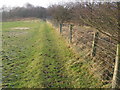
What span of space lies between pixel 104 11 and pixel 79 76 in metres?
2.82

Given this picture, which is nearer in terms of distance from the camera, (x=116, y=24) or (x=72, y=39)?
(x=116, y=24)

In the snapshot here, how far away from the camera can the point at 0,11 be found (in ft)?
273

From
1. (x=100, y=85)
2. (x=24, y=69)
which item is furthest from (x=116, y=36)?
(x=24, y=69)

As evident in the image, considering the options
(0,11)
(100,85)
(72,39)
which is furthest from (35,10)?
(100,85)

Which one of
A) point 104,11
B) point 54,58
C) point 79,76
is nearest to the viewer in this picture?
point 104,11

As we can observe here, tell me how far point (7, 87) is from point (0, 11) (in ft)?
283

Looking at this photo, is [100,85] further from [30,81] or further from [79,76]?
[30,81]

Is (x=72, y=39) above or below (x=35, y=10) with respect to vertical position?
below

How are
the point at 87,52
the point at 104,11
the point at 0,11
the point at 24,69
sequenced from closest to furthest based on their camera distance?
the point at 104,11
the point at 24,69
the point at 87,52
the point at 0,11

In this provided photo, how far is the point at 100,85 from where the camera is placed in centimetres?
488

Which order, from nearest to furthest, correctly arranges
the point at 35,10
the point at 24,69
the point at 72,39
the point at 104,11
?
the point at 104,11
the point at 24,69
the point at 72,39
the point at 35,10

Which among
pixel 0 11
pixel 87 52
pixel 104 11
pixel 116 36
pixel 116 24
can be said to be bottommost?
pixel 87 52

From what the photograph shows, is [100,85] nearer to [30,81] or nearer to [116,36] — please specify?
[116,36]

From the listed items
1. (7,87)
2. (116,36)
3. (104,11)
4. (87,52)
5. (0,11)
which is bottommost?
(7,87)
